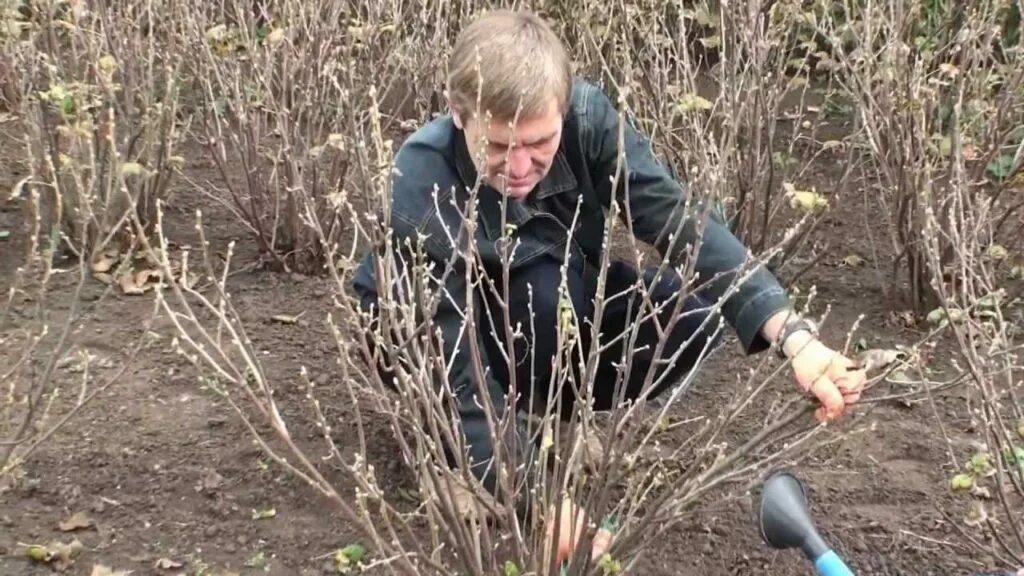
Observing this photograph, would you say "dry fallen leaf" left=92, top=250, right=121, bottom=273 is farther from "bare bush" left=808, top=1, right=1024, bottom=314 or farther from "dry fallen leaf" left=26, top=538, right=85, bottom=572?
"bare bush" left=808, top=1, right=1024, bottom=314

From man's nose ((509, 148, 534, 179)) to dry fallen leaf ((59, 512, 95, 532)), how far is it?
1.17m

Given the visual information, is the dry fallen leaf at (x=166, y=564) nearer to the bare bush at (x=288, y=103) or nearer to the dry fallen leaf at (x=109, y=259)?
the bare bush at (x=288, y=103)

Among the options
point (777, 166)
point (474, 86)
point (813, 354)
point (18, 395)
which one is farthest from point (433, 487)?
point (777, 166)

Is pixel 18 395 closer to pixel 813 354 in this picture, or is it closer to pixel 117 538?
pixel 117 538

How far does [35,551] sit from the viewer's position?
7.27 feet

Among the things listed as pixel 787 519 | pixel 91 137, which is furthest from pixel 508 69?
pixel 91 137

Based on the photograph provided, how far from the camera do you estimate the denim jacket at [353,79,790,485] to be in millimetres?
2125

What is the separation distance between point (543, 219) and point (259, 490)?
0.87 metres

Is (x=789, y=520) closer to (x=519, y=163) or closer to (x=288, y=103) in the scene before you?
(x=519, y=163)

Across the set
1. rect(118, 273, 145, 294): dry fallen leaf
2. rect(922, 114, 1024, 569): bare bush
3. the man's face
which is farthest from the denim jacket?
rect(118, 273, 145, 294): dry fallen leaf

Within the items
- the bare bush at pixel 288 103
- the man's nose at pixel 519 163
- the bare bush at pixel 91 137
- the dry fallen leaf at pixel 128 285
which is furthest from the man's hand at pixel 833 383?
the dry fallen leaf at pixel 128 285

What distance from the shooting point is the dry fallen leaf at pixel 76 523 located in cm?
232

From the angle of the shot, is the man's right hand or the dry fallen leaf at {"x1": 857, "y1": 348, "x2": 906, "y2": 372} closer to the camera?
the dry fallen leaf at {"x1": 857, "y1": 348, "x2": 906, "y2": 372}

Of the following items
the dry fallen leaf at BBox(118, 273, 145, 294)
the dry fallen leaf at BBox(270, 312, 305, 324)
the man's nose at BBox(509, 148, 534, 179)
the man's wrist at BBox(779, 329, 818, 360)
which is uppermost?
the man's nose at BBox(509, 148, 534, 179)
